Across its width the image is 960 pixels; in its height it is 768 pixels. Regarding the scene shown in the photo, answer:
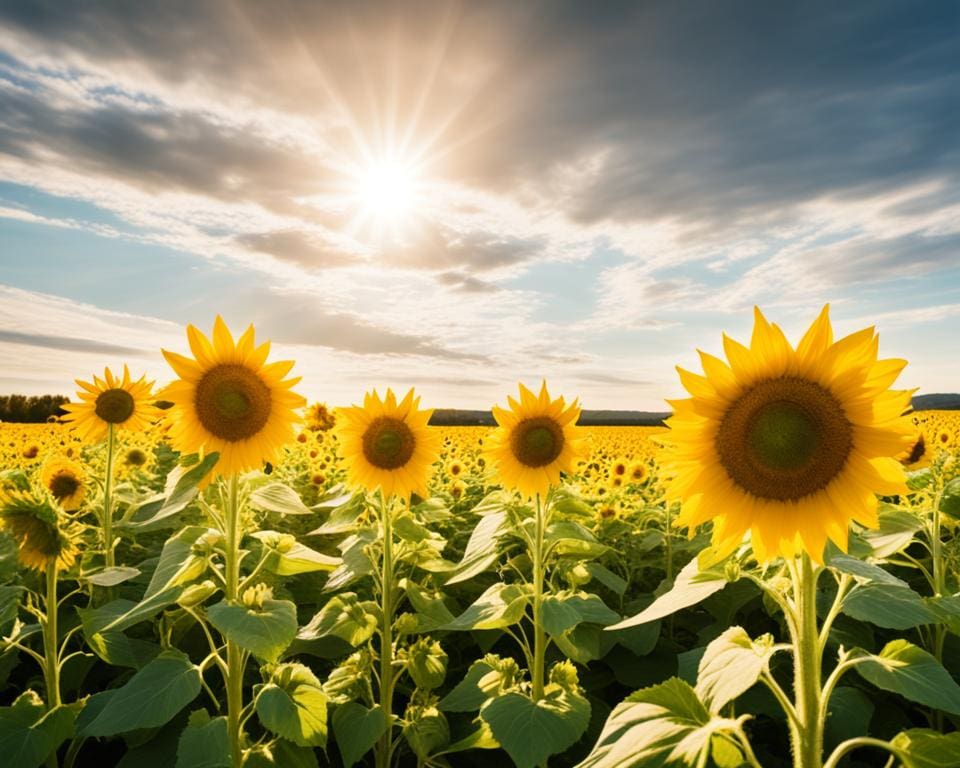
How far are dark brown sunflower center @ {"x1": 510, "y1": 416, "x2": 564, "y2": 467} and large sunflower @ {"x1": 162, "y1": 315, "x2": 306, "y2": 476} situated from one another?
5.43 ft

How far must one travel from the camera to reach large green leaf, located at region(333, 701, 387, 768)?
417 cm

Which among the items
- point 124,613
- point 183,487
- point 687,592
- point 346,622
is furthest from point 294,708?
point 687,592

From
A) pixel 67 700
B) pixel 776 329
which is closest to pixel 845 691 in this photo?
pixel 776 329

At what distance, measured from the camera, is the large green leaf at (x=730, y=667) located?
2.22 m

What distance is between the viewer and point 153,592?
374 cm

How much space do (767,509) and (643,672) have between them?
3.21 meters

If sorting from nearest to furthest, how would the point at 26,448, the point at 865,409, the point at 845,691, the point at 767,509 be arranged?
the point at 865,409 < the point at 767,509 < the point at 845,691 < the point at 26,448

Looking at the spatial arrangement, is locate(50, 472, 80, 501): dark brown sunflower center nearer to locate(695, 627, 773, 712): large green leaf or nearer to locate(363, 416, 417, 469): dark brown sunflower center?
locate(363, 416, 417, 469): dark brown sunflower center

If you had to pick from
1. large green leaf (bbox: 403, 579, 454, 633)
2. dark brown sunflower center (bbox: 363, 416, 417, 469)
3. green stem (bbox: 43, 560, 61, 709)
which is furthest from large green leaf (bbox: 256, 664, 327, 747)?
dark brown sunflower center (bbox: 363, 416, 417, 469)

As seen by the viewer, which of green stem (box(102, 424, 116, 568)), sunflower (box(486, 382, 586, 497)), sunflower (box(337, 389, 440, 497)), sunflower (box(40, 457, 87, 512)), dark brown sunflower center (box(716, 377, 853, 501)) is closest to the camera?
dark brown sunflower center (box(716, 377, 853, 501))

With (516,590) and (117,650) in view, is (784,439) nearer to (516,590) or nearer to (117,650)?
(516,590)

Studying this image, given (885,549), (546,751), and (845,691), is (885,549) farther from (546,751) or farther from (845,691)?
(546,751)

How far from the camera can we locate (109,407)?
6.20 meters

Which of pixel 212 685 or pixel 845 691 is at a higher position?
pixel 845 691
